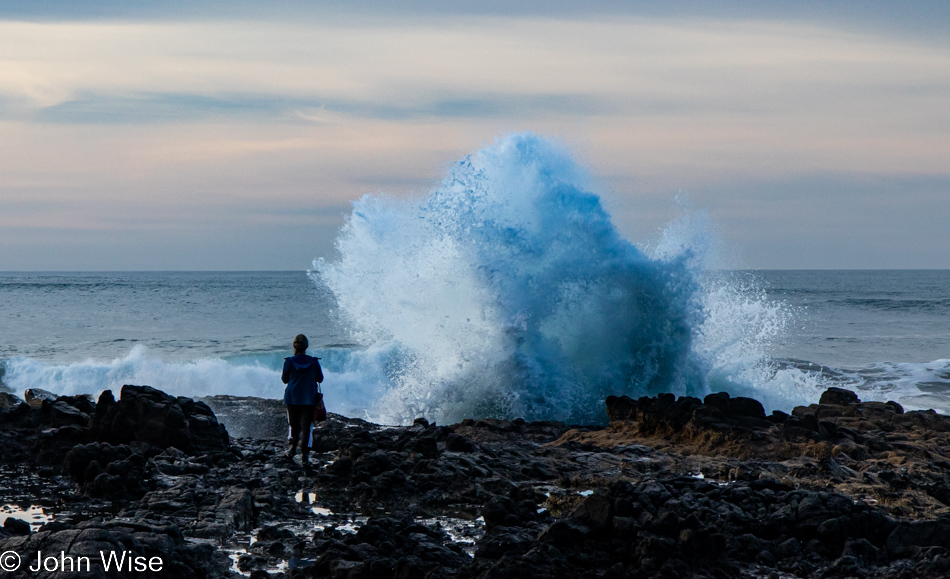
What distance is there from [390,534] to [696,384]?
12063 millimetres

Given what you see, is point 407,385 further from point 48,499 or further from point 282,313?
point 282,313

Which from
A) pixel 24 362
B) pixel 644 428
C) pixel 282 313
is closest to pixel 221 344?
pixel 24 362

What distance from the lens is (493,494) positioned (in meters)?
8.50

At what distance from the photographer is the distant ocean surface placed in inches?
808

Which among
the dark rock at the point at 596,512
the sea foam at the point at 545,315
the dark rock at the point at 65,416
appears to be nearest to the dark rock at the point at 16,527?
the dark rock at the point at 596,512

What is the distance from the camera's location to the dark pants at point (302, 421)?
9.73 meters

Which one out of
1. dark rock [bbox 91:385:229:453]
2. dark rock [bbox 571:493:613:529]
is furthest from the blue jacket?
dark rock [bbox 571:493:613:529]

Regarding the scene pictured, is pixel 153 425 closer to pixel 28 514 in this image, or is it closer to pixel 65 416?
pixel 65 416

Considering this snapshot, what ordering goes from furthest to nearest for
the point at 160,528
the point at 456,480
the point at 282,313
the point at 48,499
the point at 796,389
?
the point at 282,313 → the point at 796,389 → the point at 456,480 → the point at 48,499 → the point at 160,528

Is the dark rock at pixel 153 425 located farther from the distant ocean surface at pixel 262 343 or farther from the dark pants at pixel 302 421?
the distant ocean surface at pixel 262 343

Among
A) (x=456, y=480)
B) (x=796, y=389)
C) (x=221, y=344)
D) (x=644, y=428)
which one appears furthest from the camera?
(x=221, y=344)

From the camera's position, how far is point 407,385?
57.4 feet

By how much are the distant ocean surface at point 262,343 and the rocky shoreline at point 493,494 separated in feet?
21.6

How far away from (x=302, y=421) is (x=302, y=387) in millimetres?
435
